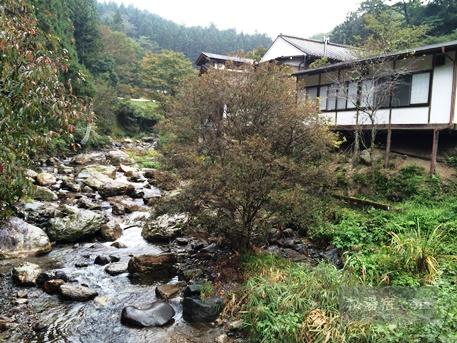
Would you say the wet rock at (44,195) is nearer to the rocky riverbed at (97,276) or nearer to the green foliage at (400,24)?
the rocky riverbed at (97,276)

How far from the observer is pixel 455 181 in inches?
522

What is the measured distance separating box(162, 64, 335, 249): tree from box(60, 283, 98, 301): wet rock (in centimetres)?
289

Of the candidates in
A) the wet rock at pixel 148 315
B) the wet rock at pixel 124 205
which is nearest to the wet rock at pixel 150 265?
the wet rock at pixel 148 315

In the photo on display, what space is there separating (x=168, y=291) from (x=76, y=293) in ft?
6.50

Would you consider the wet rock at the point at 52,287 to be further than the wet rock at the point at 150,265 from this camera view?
No

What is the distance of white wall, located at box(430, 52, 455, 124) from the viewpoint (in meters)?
13.9

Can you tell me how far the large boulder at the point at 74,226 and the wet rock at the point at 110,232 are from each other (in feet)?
0.63

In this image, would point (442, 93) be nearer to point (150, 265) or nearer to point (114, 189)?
point (150, 265)

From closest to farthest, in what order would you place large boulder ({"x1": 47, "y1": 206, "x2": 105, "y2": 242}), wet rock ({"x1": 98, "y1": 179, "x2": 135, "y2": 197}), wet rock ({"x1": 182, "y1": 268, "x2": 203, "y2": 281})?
1. wet rock ({"x1": 182, "y1": 268, "x2": 203, "y2": 281})
2. large boulder ({"x1": 47, "y1": 206, "x2": 105, "y2": 242})
3. wet rock ({"x1": 98, "y1": 179, "x2": 135, "y2": 197})

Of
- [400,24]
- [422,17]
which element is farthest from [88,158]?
[422,17]

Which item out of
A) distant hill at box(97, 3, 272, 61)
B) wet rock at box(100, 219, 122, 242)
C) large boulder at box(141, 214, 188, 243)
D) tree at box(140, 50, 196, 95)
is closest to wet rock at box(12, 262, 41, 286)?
wet rock at box(100, 219, 122, 242)

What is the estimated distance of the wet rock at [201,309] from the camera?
7641 mm

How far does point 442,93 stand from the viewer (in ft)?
46.3

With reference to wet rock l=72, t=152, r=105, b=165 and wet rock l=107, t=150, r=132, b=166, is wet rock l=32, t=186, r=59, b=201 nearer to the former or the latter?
wet rock l=72, t=152, r=105, b=165
